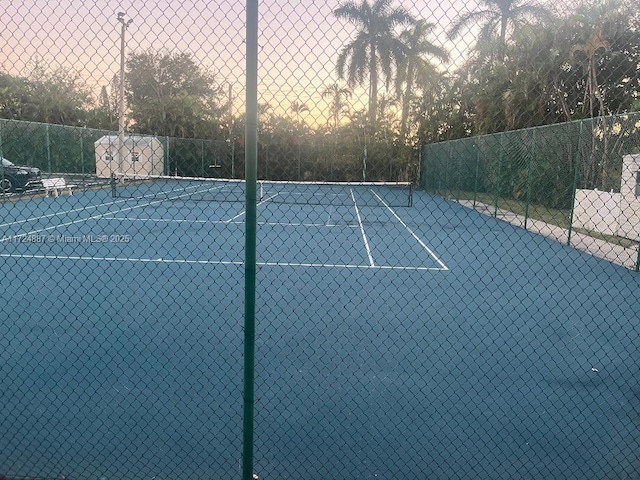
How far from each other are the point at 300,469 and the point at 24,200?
16.6 m

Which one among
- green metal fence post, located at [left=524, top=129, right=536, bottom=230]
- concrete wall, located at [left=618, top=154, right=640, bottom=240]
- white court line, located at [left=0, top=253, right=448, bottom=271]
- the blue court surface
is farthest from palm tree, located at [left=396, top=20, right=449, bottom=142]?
the blue court surface

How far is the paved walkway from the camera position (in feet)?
31.9

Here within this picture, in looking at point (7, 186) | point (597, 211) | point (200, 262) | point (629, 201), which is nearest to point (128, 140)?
point (7, 186)

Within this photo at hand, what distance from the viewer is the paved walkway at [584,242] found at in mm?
9719

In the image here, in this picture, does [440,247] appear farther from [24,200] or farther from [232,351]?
[24,200]

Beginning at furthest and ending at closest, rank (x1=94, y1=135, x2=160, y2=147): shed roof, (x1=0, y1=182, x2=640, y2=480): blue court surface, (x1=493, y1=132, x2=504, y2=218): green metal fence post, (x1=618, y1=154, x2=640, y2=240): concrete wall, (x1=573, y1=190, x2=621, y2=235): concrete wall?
(x1=94, y1=135, x2=160, y2=147): shed roof < (x1=493, y1=132, x2=504, y2=218): green metal fence post < (x1=573, y1=190, x2=621, y2=235): concrete wall < (x1=618, y1=154, x2=640, y2=240): concrete wall < (x1=0, y1=182, x2=640, y2=480): blue court surface

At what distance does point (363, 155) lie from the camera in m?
15.3

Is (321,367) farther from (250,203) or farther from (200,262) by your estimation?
(200,262)

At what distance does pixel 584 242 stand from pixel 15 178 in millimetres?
16603

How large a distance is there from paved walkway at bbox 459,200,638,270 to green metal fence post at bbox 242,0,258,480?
8478 mm

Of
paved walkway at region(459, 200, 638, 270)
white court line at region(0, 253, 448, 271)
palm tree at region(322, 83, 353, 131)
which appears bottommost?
white court line at region(0, 253, 448, 271)

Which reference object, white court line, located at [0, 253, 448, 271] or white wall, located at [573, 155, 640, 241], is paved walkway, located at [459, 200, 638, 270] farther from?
white court line, located at [0, 253, 448, 271]

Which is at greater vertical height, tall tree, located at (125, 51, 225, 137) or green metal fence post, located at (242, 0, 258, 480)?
tall tree, located at (125, 51, 225, 137)

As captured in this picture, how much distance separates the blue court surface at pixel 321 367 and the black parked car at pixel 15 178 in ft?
27.7
